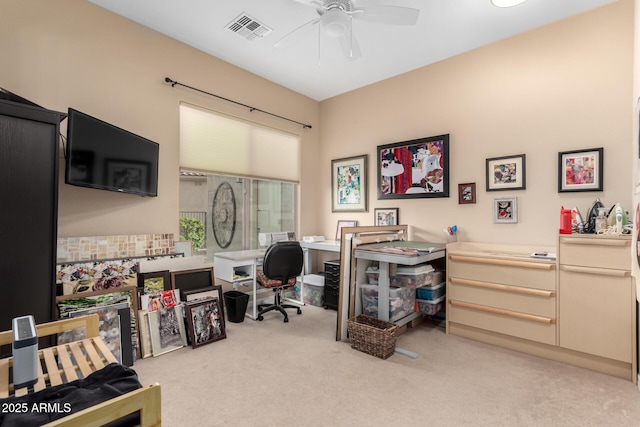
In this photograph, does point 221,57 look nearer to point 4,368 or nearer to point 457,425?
point 4,368

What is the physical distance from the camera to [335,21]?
2.33 m

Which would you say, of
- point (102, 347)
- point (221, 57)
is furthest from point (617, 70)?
point (102, 347)

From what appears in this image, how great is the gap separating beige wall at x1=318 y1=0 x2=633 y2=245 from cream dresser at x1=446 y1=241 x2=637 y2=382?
1.63ft

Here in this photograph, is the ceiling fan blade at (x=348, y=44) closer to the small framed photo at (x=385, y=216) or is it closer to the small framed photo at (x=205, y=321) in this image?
the small framed photo at (x=385, y=216)

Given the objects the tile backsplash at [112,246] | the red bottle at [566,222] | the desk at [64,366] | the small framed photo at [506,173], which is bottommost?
the desk at [64,366]

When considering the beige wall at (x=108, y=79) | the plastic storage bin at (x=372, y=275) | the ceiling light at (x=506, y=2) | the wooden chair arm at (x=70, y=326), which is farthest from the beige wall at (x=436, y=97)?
the wooden chair arm at (x=70, y=326)

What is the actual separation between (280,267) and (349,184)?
1.70 meters

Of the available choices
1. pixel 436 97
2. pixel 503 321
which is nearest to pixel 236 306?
pixel 503 321

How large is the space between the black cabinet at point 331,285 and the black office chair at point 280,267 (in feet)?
1.56

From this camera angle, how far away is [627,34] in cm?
254

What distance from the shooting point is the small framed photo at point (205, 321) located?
271 centimetres

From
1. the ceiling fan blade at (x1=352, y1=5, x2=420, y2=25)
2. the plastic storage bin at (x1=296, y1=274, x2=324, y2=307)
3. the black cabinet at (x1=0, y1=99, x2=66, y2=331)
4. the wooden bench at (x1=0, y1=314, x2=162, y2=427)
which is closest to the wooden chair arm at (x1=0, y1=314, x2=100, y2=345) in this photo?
the wooden bench at (x1=0, y1=314, x2=162, y2=427)

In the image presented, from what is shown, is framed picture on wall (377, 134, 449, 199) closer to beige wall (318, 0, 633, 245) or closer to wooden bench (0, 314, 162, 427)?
beige wall (318, 0, 633, 245)

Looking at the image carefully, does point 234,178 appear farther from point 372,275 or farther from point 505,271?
point 505,271
